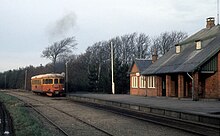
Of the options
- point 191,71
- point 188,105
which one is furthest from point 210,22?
point 188,105

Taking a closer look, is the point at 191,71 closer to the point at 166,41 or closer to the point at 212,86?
the point at 212,86

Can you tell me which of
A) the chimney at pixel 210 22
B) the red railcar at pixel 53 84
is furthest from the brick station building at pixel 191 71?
the red railcar at pixel 53 84

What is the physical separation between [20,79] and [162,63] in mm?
71989

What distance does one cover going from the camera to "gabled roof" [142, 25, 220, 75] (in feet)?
105

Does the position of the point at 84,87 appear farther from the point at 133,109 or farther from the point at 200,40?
the point at 133,109

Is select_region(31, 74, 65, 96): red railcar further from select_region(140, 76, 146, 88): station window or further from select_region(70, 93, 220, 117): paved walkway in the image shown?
select_region(70, 93, 220, 117): paved walkway

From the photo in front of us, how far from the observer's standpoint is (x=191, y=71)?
31250mm

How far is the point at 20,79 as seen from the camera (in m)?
106

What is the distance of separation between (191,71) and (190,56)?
175 inches

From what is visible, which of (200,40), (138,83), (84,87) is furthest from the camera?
(84,87)

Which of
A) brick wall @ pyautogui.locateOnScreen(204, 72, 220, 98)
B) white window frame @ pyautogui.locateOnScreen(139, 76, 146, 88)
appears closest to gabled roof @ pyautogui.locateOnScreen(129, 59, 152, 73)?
white window frame @ pyautogui.locateOnScreen(139, 76, 146, 88)

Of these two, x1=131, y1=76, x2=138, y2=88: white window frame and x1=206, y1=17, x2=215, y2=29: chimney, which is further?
x1=131, y1=76, x2=138, y2=88: white window frame

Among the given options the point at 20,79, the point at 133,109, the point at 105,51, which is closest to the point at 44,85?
the point at 133,109

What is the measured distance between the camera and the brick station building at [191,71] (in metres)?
31.8
